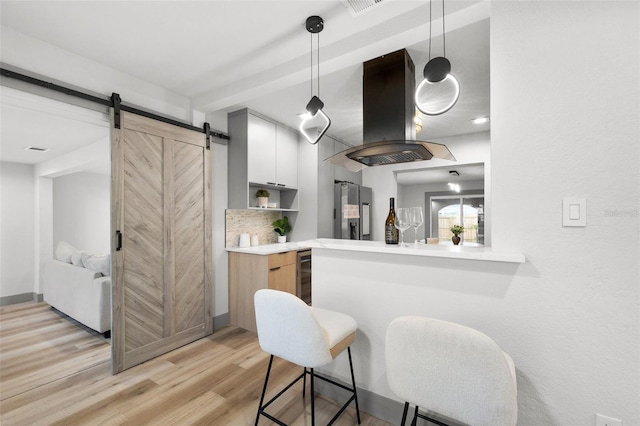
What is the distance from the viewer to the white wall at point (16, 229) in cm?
298

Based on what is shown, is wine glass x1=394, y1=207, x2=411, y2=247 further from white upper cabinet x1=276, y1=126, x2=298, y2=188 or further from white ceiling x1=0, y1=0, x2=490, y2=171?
white upper cabinet x1=276, y1=126, x2=298, y2=188

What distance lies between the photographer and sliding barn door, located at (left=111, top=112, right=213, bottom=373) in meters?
2.43

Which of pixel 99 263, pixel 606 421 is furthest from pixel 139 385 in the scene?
pixel 606 421

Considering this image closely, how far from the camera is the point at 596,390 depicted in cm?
122

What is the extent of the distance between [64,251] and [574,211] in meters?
4.59

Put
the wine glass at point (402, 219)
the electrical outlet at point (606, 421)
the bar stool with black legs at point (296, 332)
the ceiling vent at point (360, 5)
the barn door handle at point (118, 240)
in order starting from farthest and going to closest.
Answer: the barn door handle at point (118, 240) < the wine glass at point (402, 219) < the ceiling vent at point (360, 5) < the bar stool with black legs at point (296, 332) < the electrical outlet at point (606, 421)

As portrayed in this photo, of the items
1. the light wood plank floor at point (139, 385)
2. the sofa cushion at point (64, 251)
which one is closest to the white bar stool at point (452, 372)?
the light wood plank floor at point (139, 385)

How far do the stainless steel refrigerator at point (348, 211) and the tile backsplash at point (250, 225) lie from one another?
2.98 feet

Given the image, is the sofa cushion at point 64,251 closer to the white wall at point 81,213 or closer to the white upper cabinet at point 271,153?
the white wall at point 81,213

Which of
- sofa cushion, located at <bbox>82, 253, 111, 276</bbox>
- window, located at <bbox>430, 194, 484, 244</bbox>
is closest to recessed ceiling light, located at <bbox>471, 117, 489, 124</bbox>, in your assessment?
window, located at <bbox>430, 194, 484, 244</bbox>

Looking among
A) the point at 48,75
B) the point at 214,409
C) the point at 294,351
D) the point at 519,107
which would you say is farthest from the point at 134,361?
the point at 519,107

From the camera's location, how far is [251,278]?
320 centimetres

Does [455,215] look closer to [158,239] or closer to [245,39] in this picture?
[245,39]

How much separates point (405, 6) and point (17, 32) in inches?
107
